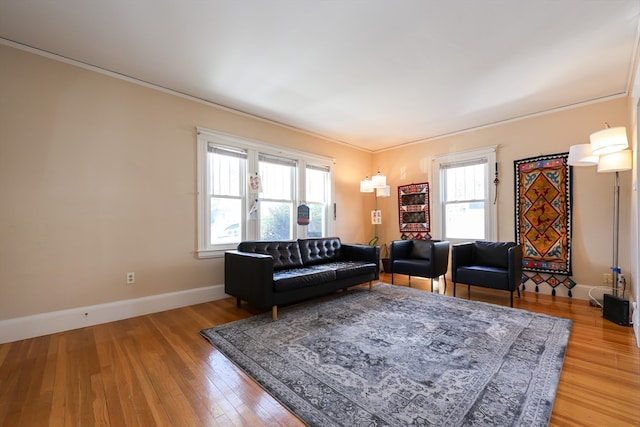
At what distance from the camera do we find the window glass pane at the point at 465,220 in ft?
15.2

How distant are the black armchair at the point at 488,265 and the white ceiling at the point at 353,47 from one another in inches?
79.2

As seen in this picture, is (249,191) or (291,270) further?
(249,191)

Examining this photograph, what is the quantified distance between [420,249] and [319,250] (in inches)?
71.4

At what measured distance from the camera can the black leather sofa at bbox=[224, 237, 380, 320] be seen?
2859mm

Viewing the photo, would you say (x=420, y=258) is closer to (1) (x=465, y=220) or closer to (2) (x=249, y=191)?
(1) (x=465, y=220)

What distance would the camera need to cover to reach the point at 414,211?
17.7 ft

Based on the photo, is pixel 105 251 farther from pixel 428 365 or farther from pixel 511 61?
pixel 511 61

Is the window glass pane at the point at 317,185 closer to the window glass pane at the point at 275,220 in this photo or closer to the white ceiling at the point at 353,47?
Result: the window glass pane at the point at 275,220

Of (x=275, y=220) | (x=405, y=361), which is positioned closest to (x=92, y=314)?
(x=275, y=220)

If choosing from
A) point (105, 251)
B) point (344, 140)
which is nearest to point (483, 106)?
point (344, 140)

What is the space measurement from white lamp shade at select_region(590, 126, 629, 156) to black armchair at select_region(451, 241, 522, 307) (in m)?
1.33

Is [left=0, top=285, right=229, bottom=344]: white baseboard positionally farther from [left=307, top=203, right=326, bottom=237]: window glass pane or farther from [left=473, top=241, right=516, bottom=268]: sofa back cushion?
[left=473, top=241, right=516, bottom=268]: sofa back cushion

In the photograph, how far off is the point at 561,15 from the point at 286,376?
3.41m


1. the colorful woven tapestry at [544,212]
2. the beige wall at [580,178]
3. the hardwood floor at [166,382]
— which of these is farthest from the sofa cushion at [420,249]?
the hardwood floor at [166,382]
